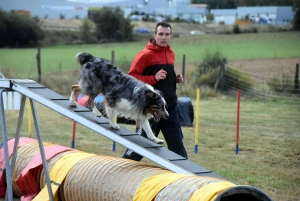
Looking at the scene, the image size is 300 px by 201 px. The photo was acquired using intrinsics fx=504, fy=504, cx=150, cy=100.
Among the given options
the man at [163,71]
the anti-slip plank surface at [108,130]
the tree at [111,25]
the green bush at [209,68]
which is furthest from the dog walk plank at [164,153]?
the tree at [111,25]

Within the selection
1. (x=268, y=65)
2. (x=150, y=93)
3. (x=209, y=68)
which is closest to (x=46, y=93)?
(x=150, y=93)

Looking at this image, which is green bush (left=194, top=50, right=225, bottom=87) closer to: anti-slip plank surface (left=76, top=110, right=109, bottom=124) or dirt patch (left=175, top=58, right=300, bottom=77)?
dirt patch (left=175, top=58, right=300, bottom=77)

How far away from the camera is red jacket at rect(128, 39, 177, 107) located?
19.9 feet

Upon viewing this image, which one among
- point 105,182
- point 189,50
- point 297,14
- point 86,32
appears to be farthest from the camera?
point 86,32

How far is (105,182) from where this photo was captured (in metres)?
5.09

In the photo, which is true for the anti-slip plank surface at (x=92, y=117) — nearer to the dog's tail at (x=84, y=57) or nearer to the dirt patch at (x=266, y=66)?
the dog's tail at (x=84, y=57)

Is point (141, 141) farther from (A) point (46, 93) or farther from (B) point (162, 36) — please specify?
(B) point (162, 36)

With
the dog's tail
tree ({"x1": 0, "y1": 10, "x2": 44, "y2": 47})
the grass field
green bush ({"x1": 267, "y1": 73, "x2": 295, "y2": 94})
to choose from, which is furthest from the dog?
tree ({"x1": 0, "y1": 10, "x2": 44, "y2": 47})

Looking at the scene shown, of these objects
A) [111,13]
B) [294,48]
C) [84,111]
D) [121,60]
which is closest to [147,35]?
[111,13]

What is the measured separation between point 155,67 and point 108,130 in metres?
1.22

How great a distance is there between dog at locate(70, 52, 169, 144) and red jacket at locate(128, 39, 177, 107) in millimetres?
477

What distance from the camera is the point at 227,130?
12414mm

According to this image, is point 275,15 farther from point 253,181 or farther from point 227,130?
point 253,181

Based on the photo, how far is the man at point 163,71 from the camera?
6.05 meters
